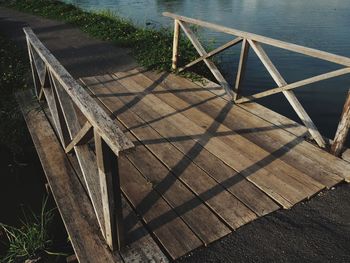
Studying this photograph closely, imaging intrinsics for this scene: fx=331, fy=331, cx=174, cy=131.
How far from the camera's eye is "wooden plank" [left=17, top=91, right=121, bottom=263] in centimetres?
289

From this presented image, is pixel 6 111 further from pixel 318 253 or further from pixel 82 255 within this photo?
pixel 318 253

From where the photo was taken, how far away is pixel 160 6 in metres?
20.2

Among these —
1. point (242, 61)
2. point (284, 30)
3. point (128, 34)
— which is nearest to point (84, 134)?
point (242, 61)

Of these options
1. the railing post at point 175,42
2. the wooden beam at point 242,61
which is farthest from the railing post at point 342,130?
the railing post at point 175,42

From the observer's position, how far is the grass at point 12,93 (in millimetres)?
5500

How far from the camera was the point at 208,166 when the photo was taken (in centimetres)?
399

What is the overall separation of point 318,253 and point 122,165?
2.29m

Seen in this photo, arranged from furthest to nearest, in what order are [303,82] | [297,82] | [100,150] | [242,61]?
[242,61] < [297,82] < [303,82] < [100,150]

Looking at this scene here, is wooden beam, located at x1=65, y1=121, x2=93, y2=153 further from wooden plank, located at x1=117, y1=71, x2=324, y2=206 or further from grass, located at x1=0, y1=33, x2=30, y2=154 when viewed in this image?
grass, located at x1=0, y1=33, x2=30, y2=154

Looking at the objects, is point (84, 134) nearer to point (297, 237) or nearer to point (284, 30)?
point (297, 237)

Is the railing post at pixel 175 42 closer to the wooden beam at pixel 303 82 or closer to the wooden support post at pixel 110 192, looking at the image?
the wooden beam at pixel 303 82

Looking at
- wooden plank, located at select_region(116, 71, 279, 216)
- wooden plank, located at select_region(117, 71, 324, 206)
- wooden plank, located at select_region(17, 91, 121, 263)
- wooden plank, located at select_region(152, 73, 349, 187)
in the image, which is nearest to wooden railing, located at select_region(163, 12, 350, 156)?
wooden plank, located at select_region(152, 73, 349, 187)

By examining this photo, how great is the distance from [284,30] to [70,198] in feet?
42.8

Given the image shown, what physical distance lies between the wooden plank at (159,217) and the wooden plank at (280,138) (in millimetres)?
1697
